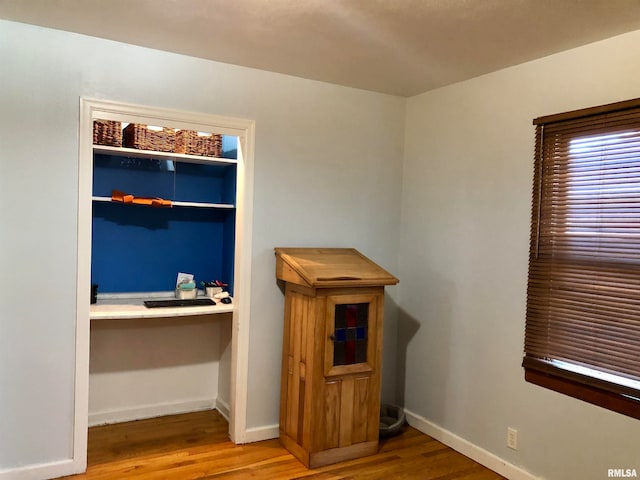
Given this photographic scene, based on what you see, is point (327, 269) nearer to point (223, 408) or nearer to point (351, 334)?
point (351, 334)

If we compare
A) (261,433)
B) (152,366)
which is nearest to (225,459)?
(261,433)

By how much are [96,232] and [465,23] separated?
2.76m

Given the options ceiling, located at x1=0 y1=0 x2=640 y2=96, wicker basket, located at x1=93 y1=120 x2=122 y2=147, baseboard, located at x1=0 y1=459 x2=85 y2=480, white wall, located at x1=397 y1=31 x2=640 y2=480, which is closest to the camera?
ceiling, located at x1=0 y1=0 x2=640 y2=96

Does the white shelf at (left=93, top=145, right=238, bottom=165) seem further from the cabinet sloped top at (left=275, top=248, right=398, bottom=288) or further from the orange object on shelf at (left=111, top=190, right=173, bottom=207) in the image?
the cabinet sloped top at (left=275, top=248, right=398, bottom=288)

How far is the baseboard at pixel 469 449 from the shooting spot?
3.05 meters

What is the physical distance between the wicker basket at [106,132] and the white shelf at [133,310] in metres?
1.08

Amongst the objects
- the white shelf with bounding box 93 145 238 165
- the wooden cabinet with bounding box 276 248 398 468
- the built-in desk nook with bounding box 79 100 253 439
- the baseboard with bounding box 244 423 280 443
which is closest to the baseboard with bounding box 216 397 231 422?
the built-in desk nook with bounding box 79 100 253 439

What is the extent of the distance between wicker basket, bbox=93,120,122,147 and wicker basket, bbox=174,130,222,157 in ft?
1.32

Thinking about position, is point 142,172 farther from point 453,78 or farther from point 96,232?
point 453,78

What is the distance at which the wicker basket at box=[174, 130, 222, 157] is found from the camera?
368 centimetres

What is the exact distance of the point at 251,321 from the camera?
345cm

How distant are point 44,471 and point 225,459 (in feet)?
3.29

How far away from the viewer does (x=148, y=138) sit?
3.58 metres

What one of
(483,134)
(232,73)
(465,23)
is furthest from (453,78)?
(232,73)
